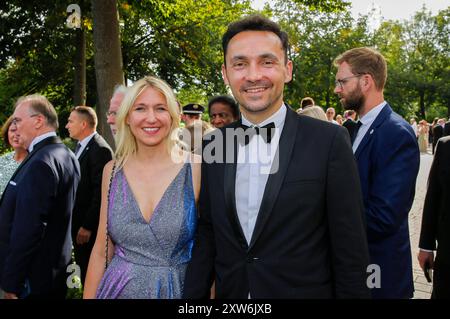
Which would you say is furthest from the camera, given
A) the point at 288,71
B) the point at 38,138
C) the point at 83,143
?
the point at 83,143

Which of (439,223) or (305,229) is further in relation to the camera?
(439,223)

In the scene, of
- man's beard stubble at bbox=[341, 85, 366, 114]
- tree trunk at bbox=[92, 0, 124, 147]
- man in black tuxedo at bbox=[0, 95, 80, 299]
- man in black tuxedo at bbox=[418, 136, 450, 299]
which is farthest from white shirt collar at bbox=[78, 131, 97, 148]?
man in black tuxedo at bbox=[418, 136, 450, 299]

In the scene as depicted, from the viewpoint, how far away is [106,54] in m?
7.32

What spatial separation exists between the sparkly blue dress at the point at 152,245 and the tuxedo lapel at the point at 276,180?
2.56ft

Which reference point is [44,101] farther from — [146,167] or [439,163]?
[439,163]

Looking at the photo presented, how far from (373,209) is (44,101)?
9.75ft

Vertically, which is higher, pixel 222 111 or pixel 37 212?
pixel 222 111

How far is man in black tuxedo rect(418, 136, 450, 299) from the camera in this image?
3066 mm

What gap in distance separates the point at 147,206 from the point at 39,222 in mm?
1106

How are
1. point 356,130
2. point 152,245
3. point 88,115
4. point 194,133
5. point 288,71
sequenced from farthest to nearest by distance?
1. point 194,133
2. point 88,115
3. point 356,130
4. point 152,245
5. point 288,71

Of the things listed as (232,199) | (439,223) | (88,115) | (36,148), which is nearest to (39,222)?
(36,148)

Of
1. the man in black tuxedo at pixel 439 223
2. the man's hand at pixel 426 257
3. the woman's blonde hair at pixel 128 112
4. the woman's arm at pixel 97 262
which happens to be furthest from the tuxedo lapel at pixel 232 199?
the man's hand at pixel 426 257

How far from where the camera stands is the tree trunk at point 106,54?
23.9 feet

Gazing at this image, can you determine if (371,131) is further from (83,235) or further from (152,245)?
(83,235)
